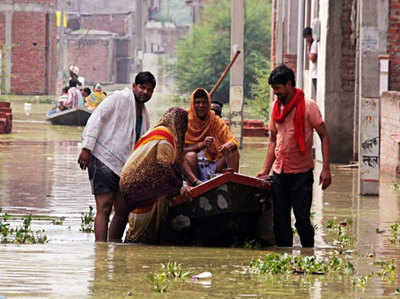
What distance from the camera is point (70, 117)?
109 ft

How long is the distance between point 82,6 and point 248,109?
4507 cm

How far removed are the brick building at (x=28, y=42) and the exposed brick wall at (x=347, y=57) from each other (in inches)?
1614

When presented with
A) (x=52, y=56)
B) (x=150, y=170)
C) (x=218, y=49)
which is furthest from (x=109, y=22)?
(x=150, y=170)

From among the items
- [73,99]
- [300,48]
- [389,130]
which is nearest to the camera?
[389,130]

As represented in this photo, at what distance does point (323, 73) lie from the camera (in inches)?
891

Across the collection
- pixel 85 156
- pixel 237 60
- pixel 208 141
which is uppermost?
pixel 237 60

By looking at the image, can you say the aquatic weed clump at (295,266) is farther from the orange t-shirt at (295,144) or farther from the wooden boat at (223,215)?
the wooden boat at (223,215)

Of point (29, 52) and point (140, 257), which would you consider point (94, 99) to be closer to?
point (140, 257)

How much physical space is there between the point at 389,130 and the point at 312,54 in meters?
5.79

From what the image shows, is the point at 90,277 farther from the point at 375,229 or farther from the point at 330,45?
the point at 330,45

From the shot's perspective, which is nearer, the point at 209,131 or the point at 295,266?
the point at 295,266

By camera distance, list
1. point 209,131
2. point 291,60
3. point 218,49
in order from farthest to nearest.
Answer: point 218,49 → point 291,60 → point 209,131

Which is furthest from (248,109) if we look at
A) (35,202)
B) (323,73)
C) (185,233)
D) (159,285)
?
(159,285)

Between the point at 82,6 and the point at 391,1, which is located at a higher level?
the point at 82,6
